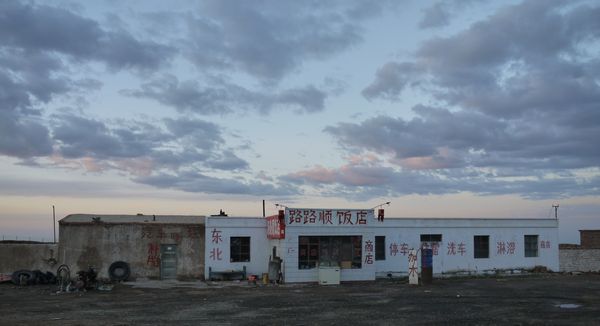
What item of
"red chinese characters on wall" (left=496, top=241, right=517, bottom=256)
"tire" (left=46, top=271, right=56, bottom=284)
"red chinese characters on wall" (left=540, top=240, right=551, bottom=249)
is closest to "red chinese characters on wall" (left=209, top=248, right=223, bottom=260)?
"tire" (left=46, top=271, right=56, bottom=284)

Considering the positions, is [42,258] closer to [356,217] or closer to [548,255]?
[356,217]

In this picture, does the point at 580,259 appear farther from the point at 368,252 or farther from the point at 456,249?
the point at 368,252

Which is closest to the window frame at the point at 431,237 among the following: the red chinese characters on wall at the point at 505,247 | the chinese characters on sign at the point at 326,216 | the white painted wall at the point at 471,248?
the white painted wall at the point at 471,248

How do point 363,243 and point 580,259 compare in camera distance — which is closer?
point 363,243

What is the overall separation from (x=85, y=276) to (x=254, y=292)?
7.74 meters

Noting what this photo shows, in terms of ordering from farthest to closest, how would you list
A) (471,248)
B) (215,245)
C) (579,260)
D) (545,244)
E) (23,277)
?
(579,260), (545,244), (471,248), (215,245), (23,277)

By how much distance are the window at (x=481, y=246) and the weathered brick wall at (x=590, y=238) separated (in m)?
10.8

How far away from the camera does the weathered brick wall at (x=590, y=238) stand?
145ft

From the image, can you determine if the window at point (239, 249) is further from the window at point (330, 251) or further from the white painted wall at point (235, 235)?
the window at point (330, 251)

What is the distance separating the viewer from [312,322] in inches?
687

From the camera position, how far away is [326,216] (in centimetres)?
3197

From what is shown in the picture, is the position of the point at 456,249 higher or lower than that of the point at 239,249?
lower

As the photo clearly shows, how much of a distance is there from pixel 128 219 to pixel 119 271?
15.9 feet

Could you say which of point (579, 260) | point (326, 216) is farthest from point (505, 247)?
point (326, 216)
